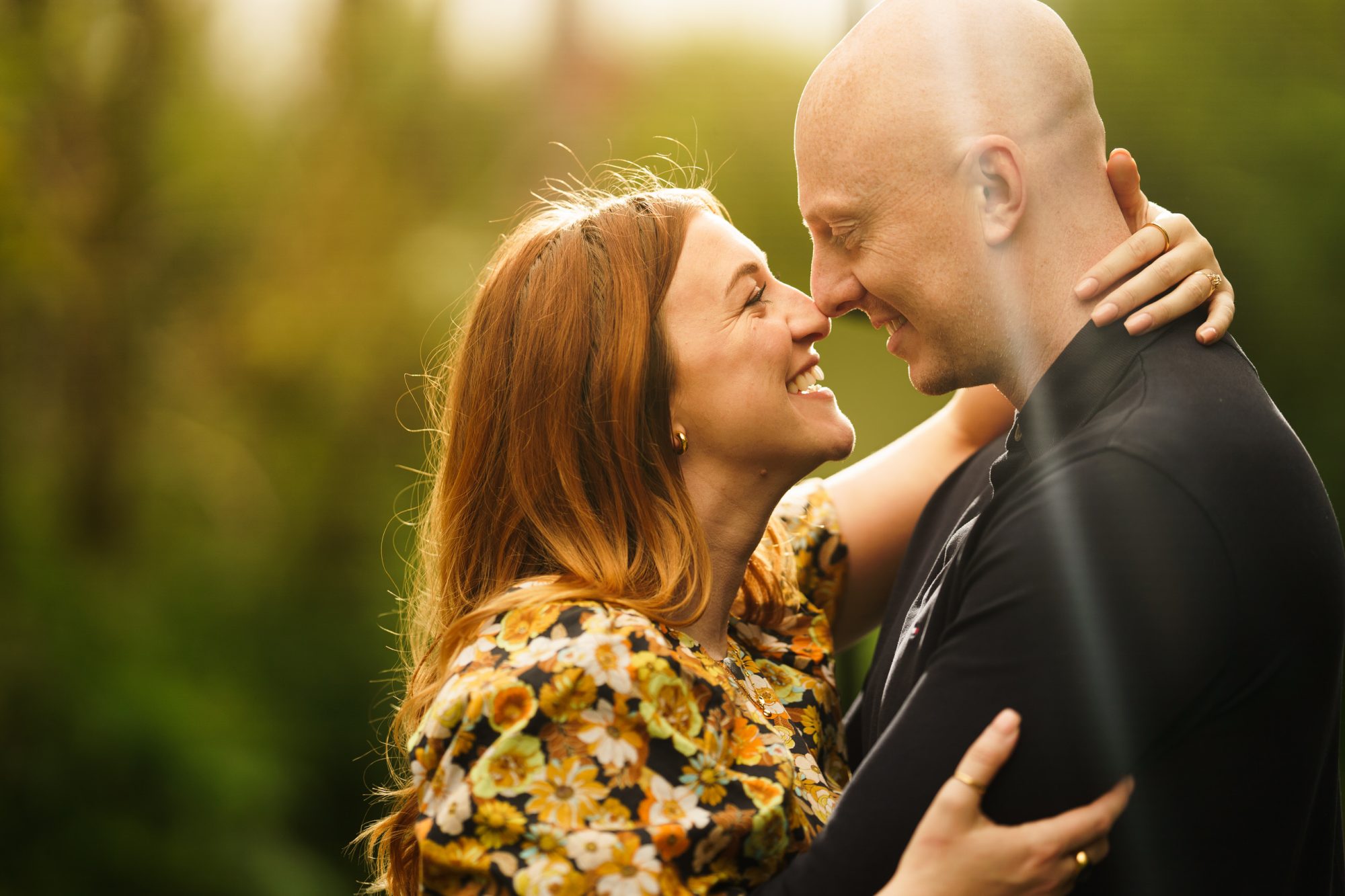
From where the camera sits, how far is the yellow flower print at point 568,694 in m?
1.30

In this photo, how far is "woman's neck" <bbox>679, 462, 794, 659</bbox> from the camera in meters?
1.70

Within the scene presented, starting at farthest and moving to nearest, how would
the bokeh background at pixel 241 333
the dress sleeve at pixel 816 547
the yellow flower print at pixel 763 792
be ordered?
the bokeh background at pixel 241 333 < the dress sleeve at pixel 816 547 < the yellow flower print at pixel 763 792

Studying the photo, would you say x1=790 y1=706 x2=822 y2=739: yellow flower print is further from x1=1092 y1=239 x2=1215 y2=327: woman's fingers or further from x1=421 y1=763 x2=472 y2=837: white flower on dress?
x1=1092 y1=239 x2=1215 y2=327: woman's fingers

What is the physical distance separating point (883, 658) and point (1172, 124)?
2.18m

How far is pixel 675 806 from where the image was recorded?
131 centimetres

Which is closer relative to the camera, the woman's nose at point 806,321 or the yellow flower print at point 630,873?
the yellow flower print at point 630,873

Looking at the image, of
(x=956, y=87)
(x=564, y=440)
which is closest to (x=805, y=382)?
(x=564, y=440)

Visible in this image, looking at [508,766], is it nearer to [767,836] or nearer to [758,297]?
[767,836]

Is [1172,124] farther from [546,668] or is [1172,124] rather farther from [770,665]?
[546,668]

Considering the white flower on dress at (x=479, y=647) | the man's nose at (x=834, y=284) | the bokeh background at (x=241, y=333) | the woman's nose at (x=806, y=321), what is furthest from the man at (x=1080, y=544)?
the bokeh background at (x=241, y=333)

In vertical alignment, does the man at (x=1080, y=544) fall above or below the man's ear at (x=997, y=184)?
below

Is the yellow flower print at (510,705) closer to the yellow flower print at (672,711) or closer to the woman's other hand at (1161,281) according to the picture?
the yellow flower print at (672,711)

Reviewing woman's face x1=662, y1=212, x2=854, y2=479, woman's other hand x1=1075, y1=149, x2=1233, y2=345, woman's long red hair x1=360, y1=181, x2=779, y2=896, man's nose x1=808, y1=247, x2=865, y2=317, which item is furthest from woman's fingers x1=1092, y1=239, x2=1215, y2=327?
woman's long red hair x1=360, y1=181, x2=779, y2=896

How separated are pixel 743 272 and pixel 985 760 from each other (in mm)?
831
